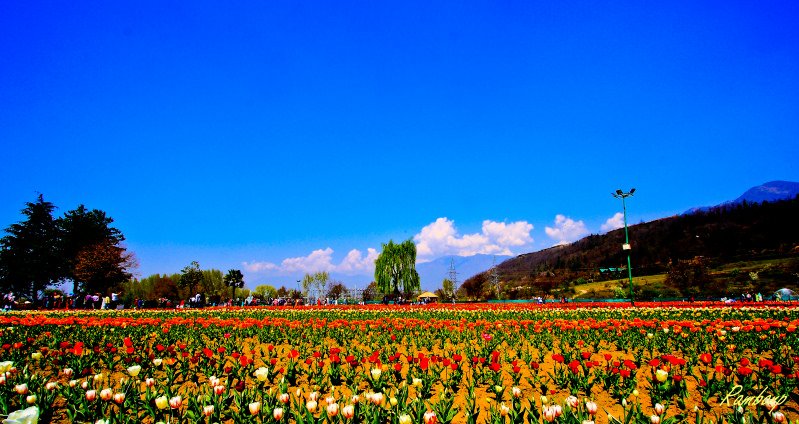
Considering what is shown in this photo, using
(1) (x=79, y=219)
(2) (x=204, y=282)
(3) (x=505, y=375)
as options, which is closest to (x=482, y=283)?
(2) (x=204, y=282)

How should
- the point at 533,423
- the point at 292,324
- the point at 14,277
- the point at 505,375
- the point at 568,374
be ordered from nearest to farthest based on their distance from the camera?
the point at 533,423, the point at 568,374, the point at 505,375, the point at 292,324, the point at 14,277

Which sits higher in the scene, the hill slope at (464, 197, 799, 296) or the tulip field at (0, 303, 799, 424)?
the hill slope at (464, 197, 799, 296)

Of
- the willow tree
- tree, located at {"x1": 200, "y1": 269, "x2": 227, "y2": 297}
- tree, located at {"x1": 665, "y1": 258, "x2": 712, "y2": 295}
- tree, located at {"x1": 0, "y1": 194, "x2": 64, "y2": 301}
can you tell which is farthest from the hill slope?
tree, located at {"x1": 0, "y1": 194, "x2": 64, "y2": 301}

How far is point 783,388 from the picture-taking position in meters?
5.00

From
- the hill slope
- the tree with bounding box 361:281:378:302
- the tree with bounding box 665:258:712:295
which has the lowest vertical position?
the tree with bounding box 361:281:378:302

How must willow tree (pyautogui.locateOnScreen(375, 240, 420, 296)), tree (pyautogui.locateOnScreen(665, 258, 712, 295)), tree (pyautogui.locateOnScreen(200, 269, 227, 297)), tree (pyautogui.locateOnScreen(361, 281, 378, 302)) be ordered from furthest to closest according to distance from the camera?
1. tree (pyautogui.locateOnScreen(200, 269, 227, 297))
2. tree (pyautogui.locateOnScreen(361, 281, 378, 302))
3. willow tree (pyautogui.locateOnScreen(375, 240, 420, 296))
4. tree (pyautogui.locateOnScreen(665, 258, 712, 295))

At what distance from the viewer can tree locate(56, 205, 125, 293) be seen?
5025 cm

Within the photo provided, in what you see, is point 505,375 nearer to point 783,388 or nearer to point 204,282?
point 783,388

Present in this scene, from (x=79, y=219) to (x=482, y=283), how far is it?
54213mm

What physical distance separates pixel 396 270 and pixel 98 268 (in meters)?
31.8

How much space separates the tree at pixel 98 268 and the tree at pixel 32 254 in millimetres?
3931

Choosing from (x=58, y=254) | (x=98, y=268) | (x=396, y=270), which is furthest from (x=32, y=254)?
(x=396, y=270)

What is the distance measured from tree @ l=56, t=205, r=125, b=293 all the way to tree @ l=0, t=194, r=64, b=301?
74 centimetres

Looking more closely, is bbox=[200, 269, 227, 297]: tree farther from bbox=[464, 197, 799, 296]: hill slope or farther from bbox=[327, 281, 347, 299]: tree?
bbox=[464, 197, 799, 296]: hill slope
